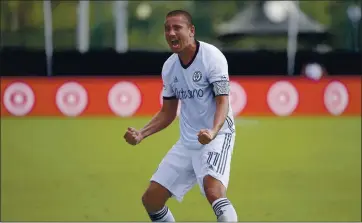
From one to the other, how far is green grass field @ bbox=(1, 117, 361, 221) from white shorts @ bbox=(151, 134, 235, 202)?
2.26 meters

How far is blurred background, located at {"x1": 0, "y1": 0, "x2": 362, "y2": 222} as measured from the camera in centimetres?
917

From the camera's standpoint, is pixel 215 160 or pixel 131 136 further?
pixel 131 136

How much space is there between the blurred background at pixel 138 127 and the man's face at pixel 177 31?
9.48ft

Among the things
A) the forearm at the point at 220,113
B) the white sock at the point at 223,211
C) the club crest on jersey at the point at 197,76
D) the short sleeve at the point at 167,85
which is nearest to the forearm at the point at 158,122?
the short sleeve at the point at 167,85

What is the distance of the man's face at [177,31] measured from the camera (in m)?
5.64

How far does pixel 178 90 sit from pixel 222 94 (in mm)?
389

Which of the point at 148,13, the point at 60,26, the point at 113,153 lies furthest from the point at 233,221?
the point at 148,13

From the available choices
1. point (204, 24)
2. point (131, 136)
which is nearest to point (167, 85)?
point (131, 136)

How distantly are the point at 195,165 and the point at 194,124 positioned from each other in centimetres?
28

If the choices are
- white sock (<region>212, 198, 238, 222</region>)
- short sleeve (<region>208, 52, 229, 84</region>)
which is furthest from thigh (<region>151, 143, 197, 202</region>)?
short sleeve (<region>208, 52, 229, 84</region>)

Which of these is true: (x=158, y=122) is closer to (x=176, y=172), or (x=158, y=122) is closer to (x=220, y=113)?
(x=176, y=172)

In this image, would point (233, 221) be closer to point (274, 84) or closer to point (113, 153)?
point (113, 153)

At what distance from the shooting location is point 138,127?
1673cm

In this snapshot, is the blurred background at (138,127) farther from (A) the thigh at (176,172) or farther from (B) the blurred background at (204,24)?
(A) the thigh at (176,172)
